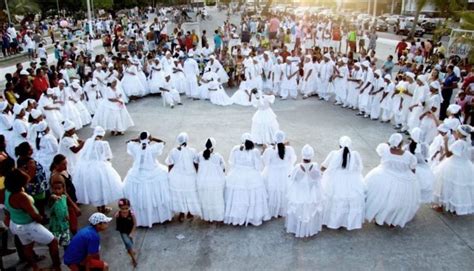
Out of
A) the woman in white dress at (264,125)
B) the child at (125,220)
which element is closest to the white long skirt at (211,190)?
the child at (125,220)

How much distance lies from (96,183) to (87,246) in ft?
7.92

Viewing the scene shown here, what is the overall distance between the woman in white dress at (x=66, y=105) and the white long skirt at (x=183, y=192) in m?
5.75

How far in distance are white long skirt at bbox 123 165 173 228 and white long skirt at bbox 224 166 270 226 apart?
1009 millimetres

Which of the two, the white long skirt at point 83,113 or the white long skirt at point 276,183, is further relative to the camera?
the white long skirt at point 83,113

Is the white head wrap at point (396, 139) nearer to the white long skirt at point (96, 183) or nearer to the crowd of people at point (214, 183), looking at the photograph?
the crowd of people at point (214, 183)

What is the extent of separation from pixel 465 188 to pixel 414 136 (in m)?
1.40

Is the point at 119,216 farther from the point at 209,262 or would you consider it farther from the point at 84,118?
the point at 84,118

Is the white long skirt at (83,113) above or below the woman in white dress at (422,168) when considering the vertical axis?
below

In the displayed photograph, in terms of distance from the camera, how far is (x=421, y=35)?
32.6 metres

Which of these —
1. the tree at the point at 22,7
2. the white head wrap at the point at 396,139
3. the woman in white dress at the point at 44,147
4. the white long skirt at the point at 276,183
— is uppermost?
the tree at the point at 22,7

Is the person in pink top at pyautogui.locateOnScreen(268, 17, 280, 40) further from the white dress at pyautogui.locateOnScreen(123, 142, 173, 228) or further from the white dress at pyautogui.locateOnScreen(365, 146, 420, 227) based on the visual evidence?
the white dress at pyautogui.locateOnScreen(123, 142, 173, 228)

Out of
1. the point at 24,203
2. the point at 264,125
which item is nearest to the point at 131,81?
the point at 264,125

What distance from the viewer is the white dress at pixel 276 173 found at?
22.3 feet

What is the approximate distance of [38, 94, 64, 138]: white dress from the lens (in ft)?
33.4
